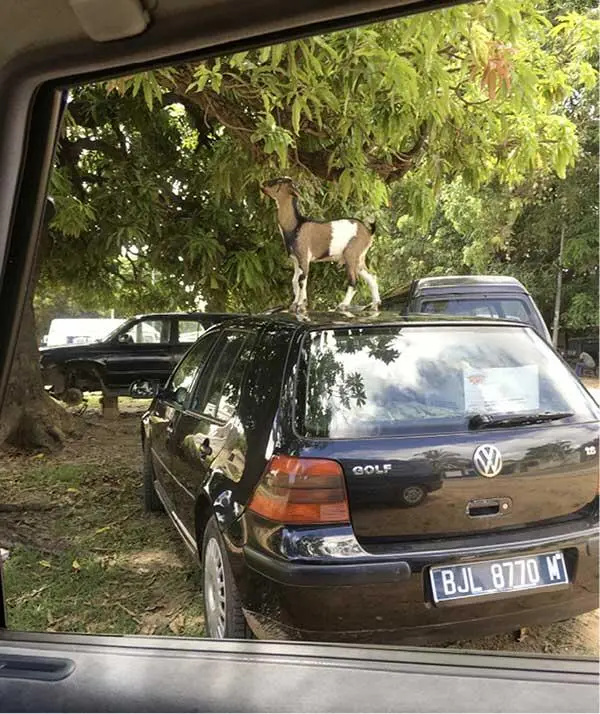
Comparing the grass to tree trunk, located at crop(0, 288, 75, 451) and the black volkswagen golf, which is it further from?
tree trunk, located at crop(0, 288, 75, 451)

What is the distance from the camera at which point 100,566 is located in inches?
160

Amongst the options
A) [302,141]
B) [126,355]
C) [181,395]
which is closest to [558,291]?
[302,141]

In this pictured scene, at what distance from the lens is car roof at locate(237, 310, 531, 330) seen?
2783mm

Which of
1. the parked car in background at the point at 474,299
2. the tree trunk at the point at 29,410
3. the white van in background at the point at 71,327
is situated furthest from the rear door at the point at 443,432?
the white van in background at the point at 71,327

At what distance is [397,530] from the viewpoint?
7.76 feet

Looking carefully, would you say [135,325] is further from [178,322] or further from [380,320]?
[380,320]

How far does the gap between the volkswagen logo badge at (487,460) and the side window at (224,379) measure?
3.76 ft

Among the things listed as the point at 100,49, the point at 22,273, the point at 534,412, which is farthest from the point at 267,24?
the point at 534,412

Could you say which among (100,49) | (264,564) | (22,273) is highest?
(100,49)

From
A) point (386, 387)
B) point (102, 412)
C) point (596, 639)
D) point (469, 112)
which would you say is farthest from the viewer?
point (102, 412)

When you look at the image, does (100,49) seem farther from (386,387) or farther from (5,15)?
(386,387)


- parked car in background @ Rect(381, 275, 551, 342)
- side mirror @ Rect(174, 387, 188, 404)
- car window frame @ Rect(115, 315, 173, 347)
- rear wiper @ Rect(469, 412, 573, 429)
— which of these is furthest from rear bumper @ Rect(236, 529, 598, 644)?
car window frame @ Rect(115, 315, 173, 347)

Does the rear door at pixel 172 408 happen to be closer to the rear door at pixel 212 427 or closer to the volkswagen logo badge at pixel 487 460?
the rear door at pixel 212 427

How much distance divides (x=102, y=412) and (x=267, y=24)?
10192 mm
